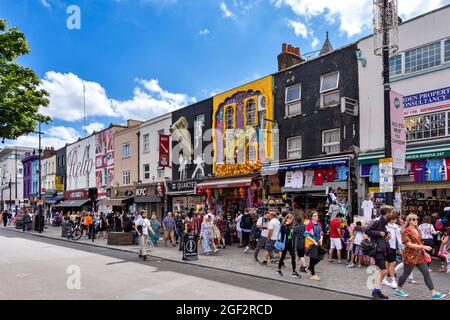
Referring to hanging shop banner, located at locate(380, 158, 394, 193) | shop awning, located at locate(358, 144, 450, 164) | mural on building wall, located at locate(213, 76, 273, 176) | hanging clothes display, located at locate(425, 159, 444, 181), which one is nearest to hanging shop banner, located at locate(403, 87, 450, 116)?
shop awning, located at locate(358, 144, 450, 164)

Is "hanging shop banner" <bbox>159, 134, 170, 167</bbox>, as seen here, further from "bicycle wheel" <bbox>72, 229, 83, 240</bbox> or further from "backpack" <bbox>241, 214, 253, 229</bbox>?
"backpack" <bbox>241, 214, 253, 229</bbox>

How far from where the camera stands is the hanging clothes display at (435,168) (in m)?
13.0

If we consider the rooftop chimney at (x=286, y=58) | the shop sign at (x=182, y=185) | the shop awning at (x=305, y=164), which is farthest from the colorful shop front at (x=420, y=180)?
the shop sign at (x=182, y=185)

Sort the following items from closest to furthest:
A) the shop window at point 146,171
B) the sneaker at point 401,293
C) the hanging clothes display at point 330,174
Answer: the sneaker at point 401,293 → the hanging clothes display at point 330,174 → the shop window at point 146,171

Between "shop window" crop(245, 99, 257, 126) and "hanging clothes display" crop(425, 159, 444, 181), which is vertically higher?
"shop window" crop(245, 99, 257, 126)

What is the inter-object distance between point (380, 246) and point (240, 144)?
13708 mm

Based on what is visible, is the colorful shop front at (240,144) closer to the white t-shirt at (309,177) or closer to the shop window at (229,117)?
the shop window at (229,117)

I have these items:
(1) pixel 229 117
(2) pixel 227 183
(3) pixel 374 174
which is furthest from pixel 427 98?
(1) pixel 229 117

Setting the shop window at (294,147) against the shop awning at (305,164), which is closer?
the shop awning at (305,164)

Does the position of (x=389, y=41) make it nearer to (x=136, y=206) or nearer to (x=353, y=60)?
(x=353, y=60)

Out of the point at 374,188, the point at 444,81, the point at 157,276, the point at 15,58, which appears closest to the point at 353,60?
the point at 444,81

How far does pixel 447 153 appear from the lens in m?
12.7

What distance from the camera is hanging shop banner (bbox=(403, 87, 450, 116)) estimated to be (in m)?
13.1

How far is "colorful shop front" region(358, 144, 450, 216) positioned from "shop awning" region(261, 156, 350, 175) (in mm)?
883
